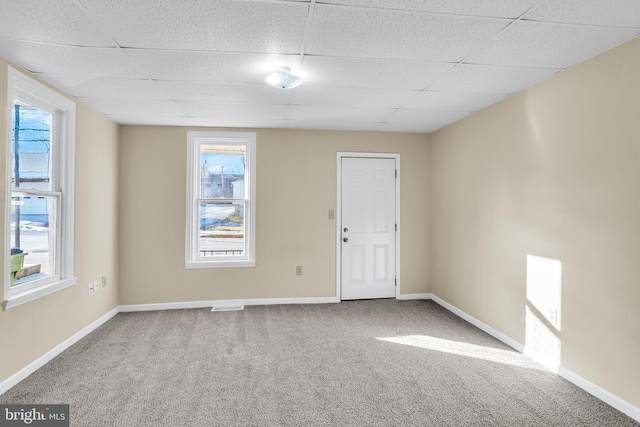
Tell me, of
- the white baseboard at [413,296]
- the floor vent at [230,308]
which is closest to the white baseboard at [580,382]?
the white baseboard at [413,296]

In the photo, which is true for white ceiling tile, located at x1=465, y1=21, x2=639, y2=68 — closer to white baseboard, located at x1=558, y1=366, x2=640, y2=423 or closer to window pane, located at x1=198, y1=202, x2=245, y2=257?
white baseboard, located at x1=558, y1=366, x2=640, y2=423

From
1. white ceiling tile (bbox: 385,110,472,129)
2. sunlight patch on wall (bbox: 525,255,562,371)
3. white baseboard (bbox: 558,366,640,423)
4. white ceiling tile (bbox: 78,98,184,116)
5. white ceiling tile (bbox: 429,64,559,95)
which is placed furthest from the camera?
white ceiling tile (bbox: 385,110,472,129)

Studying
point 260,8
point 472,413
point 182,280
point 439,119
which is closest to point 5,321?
point 182,280

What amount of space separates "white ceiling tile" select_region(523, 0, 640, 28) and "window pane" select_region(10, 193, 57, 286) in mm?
3713

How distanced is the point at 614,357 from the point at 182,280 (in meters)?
4.25

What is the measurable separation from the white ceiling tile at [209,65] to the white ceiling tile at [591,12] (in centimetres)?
147

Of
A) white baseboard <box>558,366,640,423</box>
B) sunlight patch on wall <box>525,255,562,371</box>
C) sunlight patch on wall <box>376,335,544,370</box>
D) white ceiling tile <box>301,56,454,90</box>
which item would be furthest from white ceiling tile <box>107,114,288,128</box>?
white baseboard <box>558,366,640,423</box>

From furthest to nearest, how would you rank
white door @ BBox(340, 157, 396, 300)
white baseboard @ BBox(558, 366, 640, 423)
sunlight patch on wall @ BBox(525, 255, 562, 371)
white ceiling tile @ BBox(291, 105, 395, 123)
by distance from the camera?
white door @ BBox(340, 157, 396, 300), white ceiling tile @ BBox(291, 105, 395, 123), sunlight patch on wall @ BBox(525, 255, 562, 371), white baseboard @ BBox(558, 366, 640, 423)

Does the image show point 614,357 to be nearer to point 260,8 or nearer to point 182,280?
point 260,8

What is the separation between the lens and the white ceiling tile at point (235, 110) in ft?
11.5

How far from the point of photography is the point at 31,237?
Result: 2.83 metres

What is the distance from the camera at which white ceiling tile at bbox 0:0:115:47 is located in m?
1.78

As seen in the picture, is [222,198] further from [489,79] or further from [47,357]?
[489,79]

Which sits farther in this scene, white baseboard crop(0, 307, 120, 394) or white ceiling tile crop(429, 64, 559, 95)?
white ceiling tile crop(429, 64, 559, 95)
